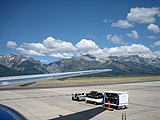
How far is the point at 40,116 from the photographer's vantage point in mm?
25578

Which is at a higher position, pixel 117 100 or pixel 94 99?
pixel 117 100

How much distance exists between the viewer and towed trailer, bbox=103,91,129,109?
30.2 meters

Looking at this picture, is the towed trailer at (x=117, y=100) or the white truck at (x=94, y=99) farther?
the white truck at (x=94, y=99)

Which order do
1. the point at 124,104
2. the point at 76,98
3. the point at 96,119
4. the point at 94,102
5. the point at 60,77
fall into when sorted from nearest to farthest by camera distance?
the point at 60,77 → the point at 96,119 → the point at 124,104 → the point at 94,102 → the point at 76,98

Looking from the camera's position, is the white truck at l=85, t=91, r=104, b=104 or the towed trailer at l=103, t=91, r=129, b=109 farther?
the white truck at l=85, t=91, r=104, b=104

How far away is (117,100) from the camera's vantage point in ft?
99.3

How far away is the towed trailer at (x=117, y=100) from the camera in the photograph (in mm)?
30166

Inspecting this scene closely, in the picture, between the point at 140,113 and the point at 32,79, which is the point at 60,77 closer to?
the point at 32,79

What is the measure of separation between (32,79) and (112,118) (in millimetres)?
14301

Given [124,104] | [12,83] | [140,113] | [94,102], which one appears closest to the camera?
[12,83]

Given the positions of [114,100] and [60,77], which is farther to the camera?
[114,100]

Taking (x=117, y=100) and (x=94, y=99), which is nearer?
(x=117, y=100)

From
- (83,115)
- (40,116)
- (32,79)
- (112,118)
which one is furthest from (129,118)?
(32,79)

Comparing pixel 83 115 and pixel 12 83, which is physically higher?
pixel 12 83
